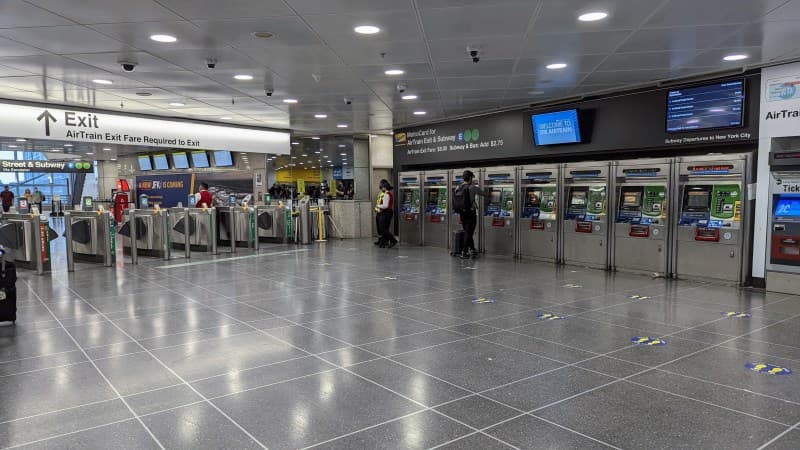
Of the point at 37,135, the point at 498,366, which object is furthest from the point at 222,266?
the point at 498,366

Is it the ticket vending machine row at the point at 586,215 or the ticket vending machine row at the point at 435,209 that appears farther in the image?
the ticket vending machine row at the point at 435,209

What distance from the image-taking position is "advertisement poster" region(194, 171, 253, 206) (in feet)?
49.3

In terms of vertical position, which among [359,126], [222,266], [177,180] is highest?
[359,126]

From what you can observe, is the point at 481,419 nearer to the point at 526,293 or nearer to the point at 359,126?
the point at 526,293

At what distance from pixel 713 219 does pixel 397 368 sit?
5922 mm

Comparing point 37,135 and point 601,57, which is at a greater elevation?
point 601,57

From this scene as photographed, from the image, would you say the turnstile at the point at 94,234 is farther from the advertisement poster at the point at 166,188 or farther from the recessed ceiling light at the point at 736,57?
the recessed ceiling light at the point at 736,57

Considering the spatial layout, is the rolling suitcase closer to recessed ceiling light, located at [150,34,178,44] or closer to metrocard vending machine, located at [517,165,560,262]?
recessed ceiling light, located at [150,34,178,44]

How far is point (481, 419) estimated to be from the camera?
3.00 metres

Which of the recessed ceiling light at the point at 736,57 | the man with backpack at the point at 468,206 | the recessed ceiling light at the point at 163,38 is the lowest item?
the man with backpack at the point at 468,206

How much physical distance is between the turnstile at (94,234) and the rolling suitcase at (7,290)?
14.7 ft

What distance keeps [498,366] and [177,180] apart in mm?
15912

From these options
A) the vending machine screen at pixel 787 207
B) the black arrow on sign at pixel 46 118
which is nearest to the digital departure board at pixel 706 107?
the vending machine screen at pixel 787 207

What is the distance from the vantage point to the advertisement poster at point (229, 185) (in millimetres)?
15039
